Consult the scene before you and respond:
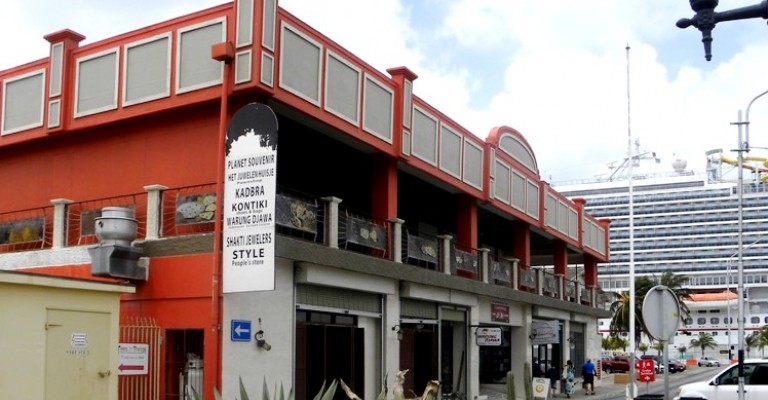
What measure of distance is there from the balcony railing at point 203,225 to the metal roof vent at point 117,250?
1.64ft

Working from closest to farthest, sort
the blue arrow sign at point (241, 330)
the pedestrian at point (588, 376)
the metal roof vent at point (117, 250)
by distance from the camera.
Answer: the blue arrow sign at point (241, 330), the metal roof vent at point (117, 250), the pedestrian at point (588, 376)

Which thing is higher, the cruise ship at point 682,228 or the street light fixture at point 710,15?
the cruise ship at point 682,228

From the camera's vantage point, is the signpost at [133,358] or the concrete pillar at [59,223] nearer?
the signpost at [133,358]

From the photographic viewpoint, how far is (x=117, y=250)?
16891mm

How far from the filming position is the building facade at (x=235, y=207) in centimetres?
1683

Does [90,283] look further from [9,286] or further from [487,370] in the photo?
[487,370]

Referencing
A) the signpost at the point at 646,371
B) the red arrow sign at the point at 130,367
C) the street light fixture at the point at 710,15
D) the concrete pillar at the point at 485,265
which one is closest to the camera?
the street light fixture at the point at 710,15

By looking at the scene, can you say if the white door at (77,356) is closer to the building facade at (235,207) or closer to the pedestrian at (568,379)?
the building facade at (235,207)

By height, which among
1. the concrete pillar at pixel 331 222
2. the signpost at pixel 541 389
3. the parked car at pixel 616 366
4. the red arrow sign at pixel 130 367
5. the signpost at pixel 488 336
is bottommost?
the parked car at pixel 616 366

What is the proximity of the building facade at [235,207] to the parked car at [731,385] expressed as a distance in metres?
6.89

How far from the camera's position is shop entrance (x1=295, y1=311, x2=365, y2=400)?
61.9 ft

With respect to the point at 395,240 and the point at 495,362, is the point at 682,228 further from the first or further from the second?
the point at 395,240

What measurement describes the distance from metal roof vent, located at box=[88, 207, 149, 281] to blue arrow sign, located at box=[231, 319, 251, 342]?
219cm

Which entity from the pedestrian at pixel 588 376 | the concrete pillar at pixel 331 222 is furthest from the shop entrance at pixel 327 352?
the pedestrian at pixel 588 376
